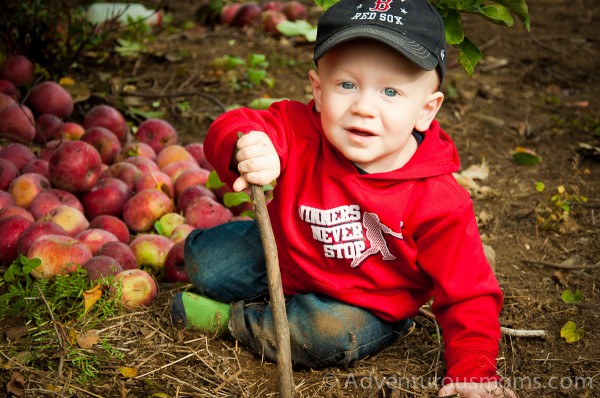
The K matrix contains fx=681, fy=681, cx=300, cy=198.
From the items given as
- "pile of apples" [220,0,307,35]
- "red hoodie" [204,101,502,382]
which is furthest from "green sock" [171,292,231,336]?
"pile of apples" [220,0,307,35]

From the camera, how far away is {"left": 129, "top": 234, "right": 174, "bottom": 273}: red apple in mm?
2947

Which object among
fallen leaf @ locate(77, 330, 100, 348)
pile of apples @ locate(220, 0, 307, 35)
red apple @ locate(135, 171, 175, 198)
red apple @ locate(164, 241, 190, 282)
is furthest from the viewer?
pile of apples @ locate(220, 0, 307, 35)

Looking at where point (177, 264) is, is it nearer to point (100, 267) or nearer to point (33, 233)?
point (100, 267)

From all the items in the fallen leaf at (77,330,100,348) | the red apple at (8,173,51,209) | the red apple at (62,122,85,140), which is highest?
the red apple at (62,122,85,140)

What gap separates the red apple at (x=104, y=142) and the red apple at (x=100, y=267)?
3.44ft

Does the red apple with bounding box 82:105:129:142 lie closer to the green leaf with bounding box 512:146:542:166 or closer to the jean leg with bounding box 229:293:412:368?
the jean leg with bounding box 229:293:412:368

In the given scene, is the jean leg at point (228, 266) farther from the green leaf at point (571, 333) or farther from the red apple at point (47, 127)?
the red apple at point (47, 127)

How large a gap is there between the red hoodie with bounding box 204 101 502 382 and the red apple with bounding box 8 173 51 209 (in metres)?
1.32

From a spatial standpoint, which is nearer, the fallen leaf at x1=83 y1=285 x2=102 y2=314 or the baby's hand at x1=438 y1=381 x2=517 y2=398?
the baby's hand at x1=438 y1=381 x2=517 y2=398

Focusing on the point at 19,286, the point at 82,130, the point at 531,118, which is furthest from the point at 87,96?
the point at 531,118

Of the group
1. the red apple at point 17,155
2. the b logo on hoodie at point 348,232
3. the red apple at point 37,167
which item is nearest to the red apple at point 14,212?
the red apple at point 37,167

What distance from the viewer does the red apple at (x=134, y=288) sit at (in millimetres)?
2611

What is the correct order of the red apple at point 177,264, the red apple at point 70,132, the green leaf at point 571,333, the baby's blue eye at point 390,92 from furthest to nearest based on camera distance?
1. the red apple at point 70,132
2. the red apple at point 177,264
3. the green leaf at point 571,333
4. the baby's blue eye at point 390,92

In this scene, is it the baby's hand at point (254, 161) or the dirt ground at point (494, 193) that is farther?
the dirt ground at point (494, 193)
